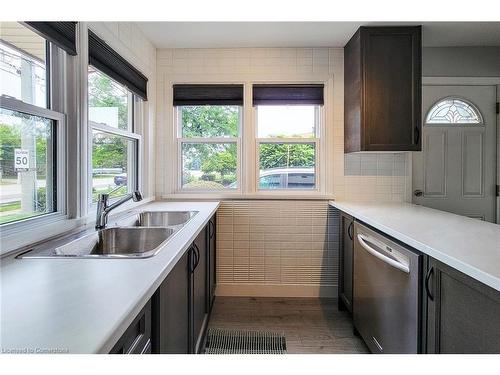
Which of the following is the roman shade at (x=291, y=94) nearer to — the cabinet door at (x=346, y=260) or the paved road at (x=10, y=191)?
the cabinet door at (x=346, y=260)

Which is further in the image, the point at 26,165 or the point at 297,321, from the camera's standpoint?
the point at 297,321

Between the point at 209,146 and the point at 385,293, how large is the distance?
6.67 ft

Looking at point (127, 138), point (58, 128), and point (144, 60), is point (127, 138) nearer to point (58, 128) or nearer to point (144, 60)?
point (144, 60)

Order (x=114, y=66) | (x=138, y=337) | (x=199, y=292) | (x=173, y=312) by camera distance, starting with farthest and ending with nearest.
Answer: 1. (x=114, y=66)
2. (x=199, y=292)
3. (x=173, y=312)
4. (x=138, y=337)

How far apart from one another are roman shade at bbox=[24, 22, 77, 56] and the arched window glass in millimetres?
2982

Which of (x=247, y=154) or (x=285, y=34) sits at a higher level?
(x=285, y=34)

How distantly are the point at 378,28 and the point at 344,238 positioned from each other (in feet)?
5.60

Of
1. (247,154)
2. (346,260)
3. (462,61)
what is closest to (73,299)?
(346,260)

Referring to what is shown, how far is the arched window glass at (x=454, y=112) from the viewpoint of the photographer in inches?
119

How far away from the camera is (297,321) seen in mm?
2547

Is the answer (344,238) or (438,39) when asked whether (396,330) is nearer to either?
(344,238)

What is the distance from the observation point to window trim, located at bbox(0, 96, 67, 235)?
133 cm

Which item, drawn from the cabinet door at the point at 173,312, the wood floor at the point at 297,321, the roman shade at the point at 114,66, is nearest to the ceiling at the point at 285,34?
the roman shade at the point at 114,66

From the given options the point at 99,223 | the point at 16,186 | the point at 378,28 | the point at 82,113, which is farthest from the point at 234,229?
the point at 378,28
